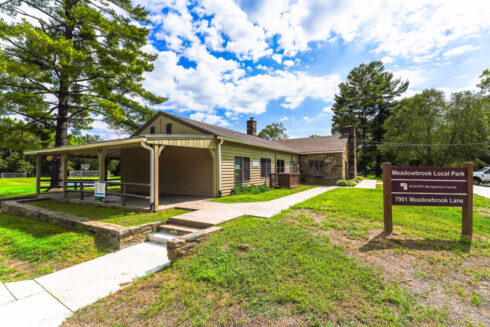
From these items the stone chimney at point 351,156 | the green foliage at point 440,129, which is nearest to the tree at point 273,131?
the green foliage at point 440,129

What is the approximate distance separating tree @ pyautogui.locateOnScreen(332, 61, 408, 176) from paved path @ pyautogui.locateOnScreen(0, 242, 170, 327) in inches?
1308

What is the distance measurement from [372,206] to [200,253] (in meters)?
5.80

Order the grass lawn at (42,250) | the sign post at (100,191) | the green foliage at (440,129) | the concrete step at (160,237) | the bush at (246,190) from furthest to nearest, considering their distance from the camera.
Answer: the green foliage at (440,129), the bush at (246,190), the sign post at (100,191), the concrete step at (160,237), the grass lawn at (42,250)

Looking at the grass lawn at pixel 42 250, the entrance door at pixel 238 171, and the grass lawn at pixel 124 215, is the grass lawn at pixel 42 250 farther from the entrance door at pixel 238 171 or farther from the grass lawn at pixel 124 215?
the entrance door at pixel 238 171

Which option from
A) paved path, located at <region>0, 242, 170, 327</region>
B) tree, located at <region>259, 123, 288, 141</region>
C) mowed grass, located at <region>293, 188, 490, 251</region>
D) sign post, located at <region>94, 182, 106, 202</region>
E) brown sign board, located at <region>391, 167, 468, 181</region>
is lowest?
paved path, located at <region>0, 242, 170, 327</region>

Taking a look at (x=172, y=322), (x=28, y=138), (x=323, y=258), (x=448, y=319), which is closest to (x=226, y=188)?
(x=323, y=258)

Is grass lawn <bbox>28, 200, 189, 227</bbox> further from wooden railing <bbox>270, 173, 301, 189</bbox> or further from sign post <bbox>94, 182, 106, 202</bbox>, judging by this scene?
wooden railing <bbox>270, 173, 301, 189</bbox>

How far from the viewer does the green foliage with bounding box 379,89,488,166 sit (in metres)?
19.1

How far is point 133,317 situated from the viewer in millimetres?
2215

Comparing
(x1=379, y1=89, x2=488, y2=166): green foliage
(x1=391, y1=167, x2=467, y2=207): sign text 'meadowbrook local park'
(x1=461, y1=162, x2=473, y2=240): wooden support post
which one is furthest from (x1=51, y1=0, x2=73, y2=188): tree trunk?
(x1=379, y1=89, x2=488, y2=166): green foliage

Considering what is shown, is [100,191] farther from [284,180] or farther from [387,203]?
[284,180]

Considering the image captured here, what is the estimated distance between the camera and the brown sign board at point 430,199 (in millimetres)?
3936

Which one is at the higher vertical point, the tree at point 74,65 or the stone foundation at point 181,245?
the tree at point 74,65

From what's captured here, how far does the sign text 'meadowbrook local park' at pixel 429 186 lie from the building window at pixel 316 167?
1243cm
